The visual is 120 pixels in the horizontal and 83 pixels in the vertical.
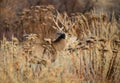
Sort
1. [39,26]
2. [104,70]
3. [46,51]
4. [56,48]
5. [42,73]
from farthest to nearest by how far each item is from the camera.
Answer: [39,26] < [56,48] < [46,51] < [104,70] < [42,73]

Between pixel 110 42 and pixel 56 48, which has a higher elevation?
pixel 110 42

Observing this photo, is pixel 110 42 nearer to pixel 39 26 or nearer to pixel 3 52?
pixel 3 52

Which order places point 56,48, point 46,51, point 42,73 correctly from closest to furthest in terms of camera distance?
point 42,73 → point 46,51 → point 56,48

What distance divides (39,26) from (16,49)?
388 centimetres

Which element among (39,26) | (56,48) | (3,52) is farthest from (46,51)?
(39,26)

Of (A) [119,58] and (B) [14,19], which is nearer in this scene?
(A) [119,58]

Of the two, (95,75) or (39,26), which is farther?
(39,26)

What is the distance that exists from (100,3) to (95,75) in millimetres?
4313

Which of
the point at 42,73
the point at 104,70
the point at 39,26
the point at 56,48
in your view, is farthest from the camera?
the point at 39,26

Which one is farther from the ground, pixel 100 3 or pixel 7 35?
pixel 100 3

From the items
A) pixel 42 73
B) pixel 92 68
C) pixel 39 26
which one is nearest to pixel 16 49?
pixel 42 73

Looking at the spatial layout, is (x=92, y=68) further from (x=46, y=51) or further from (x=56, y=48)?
(x=56, y=48)

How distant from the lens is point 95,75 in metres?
5.64

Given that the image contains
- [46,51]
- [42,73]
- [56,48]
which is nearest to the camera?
[42,73]
